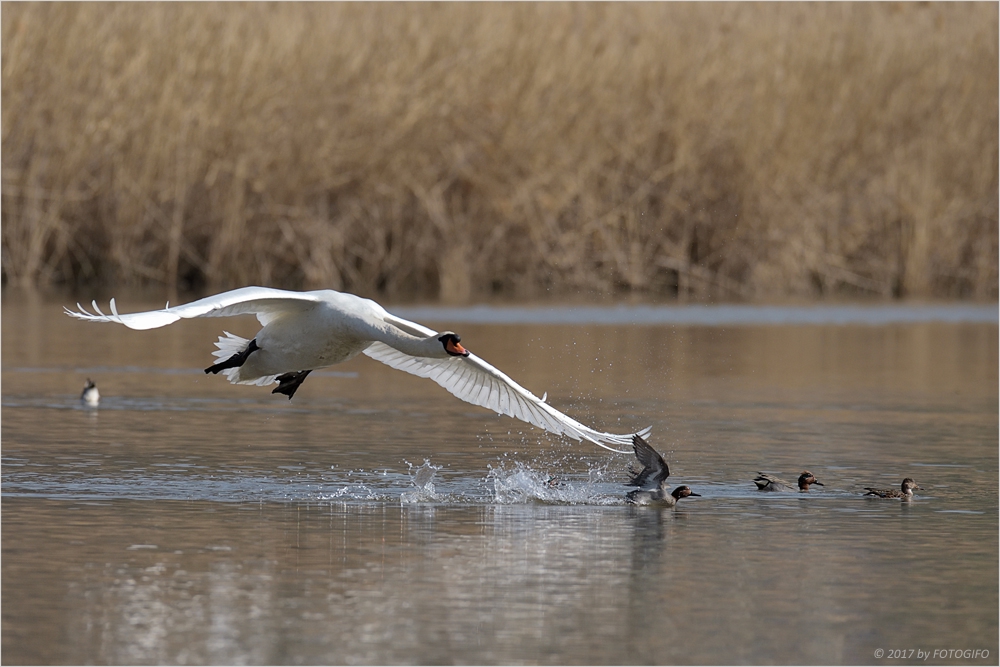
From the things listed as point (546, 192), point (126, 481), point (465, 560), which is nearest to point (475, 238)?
point (546, 192)

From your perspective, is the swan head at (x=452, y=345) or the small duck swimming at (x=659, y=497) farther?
the small duck swimming at (x=659, y=497)

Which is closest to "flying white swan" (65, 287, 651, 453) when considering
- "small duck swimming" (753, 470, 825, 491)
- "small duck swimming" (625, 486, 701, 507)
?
"small duck swimming" (625, 486, 701, 507)

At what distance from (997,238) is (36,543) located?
52.9ft

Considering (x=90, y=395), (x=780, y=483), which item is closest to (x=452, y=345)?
(x=780, y=483)

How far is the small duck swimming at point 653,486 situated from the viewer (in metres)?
8.71

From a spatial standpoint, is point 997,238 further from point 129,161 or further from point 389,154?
point 129,161

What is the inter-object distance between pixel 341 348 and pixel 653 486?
1714 mm

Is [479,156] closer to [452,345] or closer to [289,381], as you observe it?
[289,381]

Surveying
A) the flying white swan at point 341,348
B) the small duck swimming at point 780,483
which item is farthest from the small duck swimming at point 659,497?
the small duck swimming at point 780,483

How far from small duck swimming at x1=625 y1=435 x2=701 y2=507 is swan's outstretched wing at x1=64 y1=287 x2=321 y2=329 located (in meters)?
1.81

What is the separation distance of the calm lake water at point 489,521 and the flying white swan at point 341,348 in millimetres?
363

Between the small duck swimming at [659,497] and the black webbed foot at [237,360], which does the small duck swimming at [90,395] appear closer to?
the black webbed foot at [237,360]

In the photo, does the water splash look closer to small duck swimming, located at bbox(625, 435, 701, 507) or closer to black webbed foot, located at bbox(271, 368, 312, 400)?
black webbed foot, located at bbox(271, 368, 312, 400)

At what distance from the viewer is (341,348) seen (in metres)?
9.09
